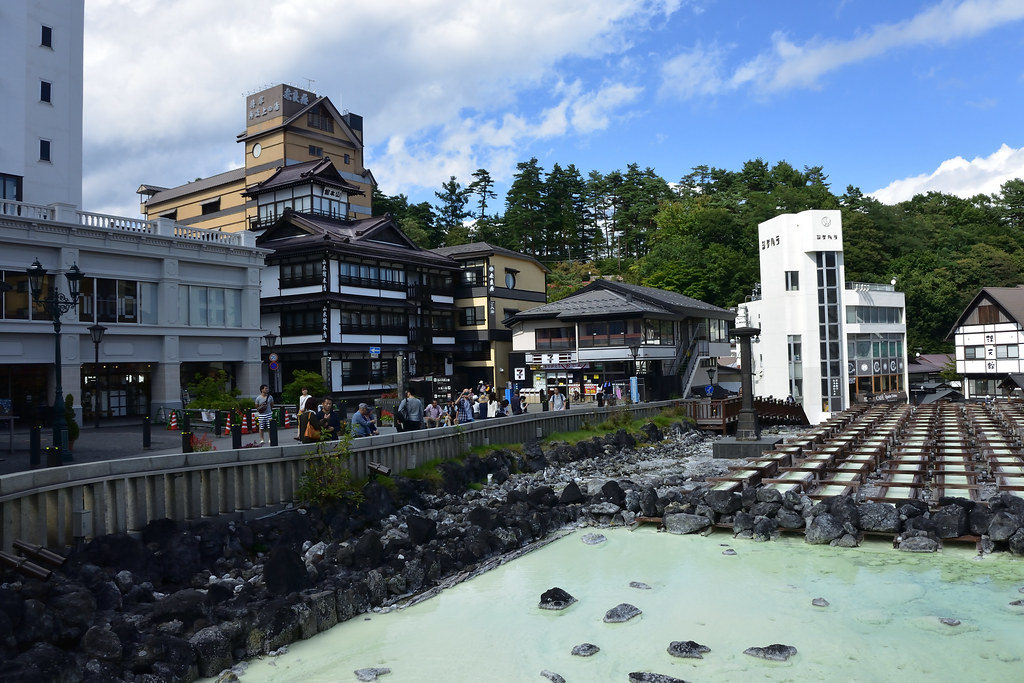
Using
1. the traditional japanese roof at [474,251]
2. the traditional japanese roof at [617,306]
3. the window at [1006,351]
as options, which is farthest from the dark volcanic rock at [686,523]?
the window at [1006,351]

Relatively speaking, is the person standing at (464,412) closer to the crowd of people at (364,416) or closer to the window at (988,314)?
the crowd of people at (364,416)

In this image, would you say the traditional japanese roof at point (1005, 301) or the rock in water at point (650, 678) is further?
the traditional japanese roof at point (1005, 301)

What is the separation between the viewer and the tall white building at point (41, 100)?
106 ft

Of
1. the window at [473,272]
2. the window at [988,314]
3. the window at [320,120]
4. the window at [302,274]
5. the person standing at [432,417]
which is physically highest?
the window at [320,120]

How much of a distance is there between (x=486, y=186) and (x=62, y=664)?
252 ft

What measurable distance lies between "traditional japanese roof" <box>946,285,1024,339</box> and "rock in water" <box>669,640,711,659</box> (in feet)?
187

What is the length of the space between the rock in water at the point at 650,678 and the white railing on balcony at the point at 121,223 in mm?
28826

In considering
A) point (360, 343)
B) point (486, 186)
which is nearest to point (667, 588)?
point (360, 343)

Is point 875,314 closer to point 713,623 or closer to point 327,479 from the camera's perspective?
point 713,623

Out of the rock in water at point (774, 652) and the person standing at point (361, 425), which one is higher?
the person standing at point (361, 425)

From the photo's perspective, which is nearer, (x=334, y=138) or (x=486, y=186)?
(x=334, y=138)

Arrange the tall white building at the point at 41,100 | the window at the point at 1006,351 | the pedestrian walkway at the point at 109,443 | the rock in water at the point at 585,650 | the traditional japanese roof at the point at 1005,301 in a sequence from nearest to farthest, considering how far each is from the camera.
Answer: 1. the rock in water at the point at 585,650
2. the pedestrian walkway at the point at 109,443
3. the tall white building at the point at 41,100
4. the traditional japanese roof at the point at 1005,301
5. the window at the point at 1006,351

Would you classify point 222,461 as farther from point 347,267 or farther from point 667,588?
point 347,267

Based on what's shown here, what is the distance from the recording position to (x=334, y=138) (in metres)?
62.4
